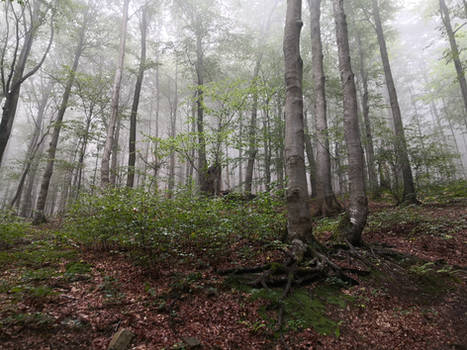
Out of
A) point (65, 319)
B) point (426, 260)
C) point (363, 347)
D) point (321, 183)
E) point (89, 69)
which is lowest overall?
point (363, 347)

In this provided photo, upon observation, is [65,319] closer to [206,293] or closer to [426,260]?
[206,293]

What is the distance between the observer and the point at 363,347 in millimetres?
2770

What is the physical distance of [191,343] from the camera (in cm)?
264

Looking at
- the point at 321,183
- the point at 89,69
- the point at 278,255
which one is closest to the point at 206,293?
the point at 278,255

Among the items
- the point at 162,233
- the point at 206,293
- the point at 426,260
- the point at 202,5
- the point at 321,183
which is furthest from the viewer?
the point at 202,5

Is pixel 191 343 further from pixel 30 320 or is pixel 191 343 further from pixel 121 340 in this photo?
pixel 30 320

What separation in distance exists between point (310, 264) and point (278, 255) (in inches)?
29.6

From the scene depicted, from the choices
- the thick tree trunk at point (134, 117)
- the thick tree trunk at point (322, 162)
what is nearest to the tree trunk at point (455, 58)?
the thick tree trunk at point (322, 162)

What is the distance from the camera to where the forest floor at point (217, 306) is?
2.71 metres

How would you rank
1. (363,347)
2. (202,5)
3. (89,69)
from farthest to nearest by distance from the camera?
(89,69)
(202,5)
(363,347)

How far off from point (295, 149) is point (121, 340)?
4100mm

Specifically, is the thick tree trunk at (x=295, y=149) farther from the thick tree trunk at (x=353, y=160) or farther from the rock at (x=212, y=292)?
the rock at (x=212, y=292)

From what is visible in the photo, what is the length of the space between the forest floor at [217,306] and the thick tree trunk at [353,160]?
97cm

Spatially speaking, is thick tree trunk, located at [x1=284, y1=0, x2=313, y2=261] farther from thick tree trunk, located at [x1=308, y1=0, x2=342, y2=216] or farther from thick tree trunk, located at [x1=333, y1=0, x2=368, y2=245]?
thick tree trunk, located at [x1=308, y1=0, x2=342, y2=216]
